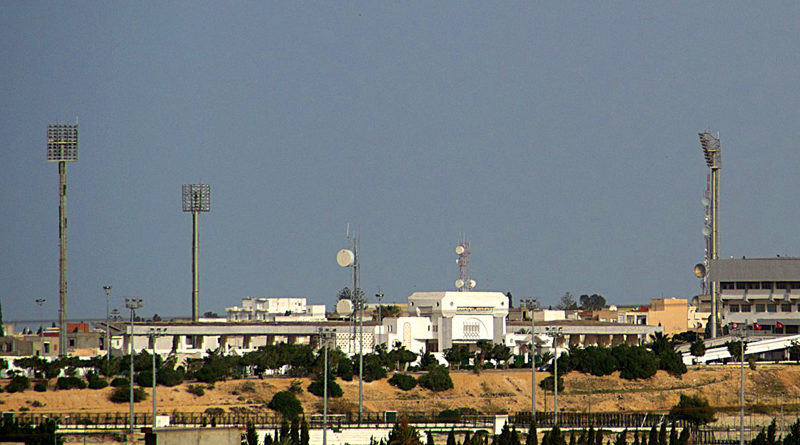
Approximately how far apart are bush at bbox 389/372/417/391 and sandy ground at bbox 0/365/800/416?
51 centimetres

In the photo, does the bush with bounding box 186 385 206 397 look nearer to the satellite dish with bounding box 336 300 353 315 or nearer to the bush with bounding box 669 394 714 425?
the satellite dish with bounding box 336 300 353 315

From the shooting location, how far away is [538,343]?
133 metres

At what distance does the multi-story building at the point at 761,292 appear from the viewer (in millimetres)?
150750

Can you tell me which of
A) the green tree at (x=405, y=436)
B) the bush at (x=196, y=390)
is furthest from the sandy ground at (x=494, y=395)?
the green tree at (x=405, y=436)

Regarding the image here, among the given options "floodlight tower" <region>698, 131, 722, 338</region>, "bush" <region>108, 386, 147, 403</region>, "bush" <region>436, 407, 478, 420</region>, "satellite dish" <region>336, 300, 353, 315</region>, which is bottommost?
"bush" <region>436, 407, 478, 420</region>

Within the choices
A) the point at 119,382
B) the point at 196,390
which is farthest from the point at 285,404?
the point at 119,382

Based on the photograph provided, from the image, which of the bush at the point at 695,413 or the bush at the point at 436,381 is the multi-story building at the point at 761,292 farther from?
the bush at the point at 695,413

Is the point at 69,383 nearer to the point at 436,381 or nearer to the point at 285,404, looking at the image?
the point at 285,404

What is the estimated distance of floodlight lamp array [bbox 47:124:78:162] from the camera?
134375 mm

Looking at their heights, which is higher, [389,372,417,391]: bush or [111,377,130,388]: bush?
[111,377,130,388]: bush

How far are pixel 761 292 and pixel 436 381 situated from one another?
172ft

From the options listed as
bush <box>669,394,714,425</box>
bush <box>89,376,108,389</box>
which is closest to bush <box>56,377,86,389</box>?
bush <box>89,376,108,389</box>

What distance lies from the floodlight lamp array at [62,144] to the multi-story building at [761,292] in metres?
71.4

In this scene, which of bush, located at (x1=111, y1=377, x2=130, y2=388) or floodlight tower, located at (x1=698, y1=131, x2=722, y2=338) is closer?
bush, located at (x1=111, y1=377, x2=130, y2=388)
